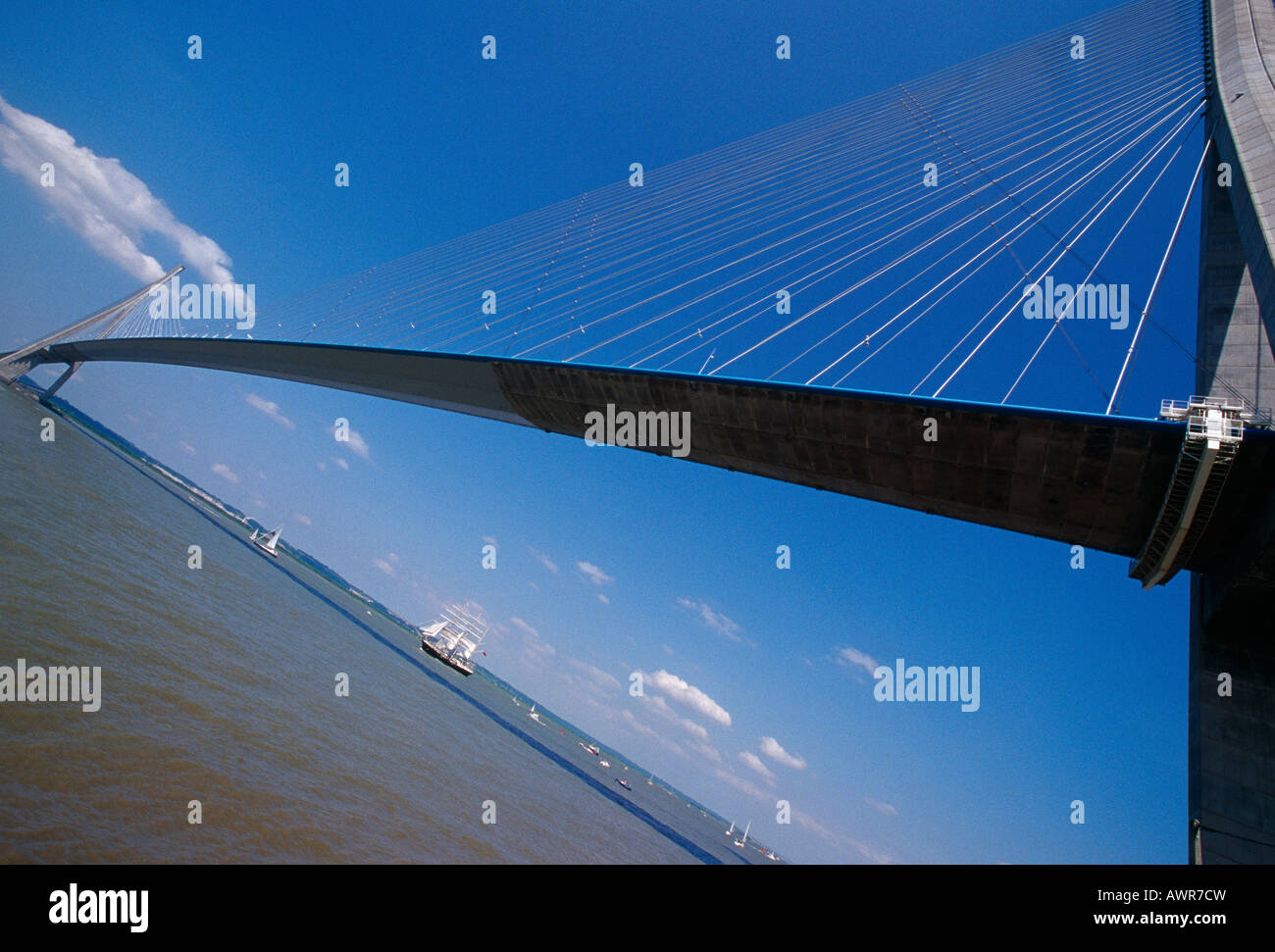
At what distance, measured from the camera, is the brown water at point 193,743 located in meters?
6.90

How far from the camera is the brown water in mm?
6902

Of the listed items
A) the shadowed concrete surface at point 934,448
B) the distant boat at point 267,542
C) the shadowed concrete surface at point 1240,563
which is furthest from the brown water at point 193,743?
the distant boat at point 267,542

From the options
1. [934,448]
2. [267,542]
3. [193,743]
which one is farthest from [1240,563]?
[267,542]

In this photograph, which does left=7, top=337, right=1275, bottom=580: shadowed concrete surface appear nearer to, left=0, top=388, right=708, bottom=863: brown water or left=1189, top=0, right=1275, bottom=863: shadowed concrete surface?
left=1189, top=0, right=1275, bottom=863: shadowed concrete surface

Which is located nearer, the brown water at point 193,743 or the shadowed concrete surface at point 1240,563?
the brown water at point 193,743

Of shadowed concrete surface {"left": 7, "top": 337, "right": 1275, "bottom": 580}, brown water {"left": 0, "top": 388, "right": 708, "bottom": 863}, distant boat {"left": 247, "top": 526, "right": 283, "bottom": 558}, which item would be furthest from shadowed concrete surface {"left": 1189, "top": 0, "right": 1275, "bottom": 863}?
distant boat {"left": 247, "top": 526, "right": 283, "bottom": 558}

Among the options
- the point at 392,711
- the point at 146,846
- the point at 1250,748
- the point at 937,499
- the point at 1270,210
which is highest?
the point at 1270,210

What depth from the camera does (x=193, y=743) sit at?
9500 millimetres

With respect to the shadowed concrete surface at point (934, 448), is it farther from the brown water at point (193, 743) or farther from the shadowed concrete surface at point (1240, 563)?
the brown water at point (193, 743)

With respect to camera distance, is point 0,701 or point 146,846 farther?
point 0,701
